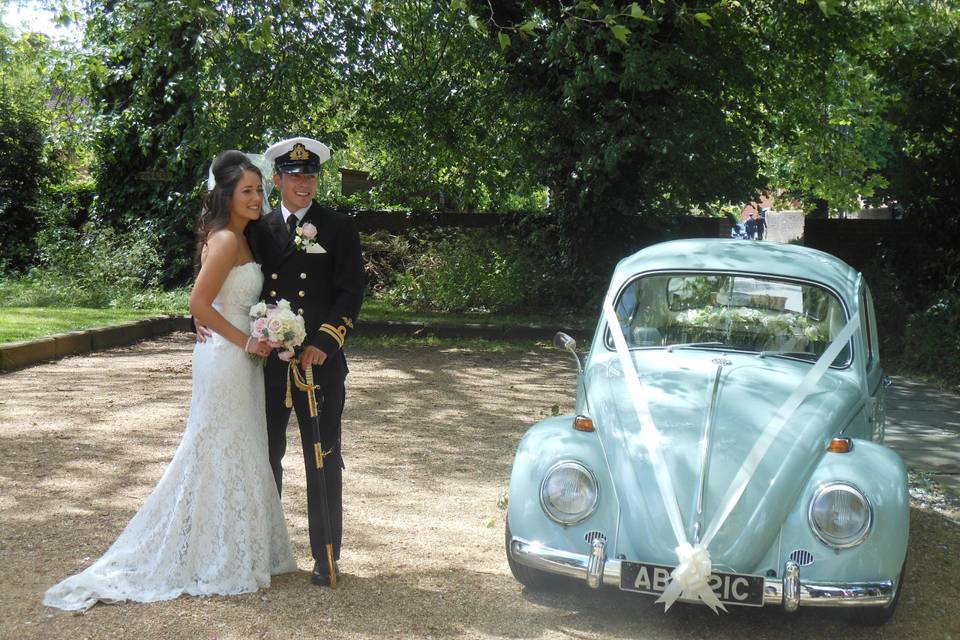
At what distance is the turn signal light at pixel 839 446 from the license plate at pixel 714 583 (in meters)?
0.85

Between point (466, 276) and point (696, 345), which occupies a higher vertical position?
point (466, 276)

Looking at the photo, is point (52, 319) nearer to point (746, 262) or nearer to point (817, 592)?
point (746, 262)

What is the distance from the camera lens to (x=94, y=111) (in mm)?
18062

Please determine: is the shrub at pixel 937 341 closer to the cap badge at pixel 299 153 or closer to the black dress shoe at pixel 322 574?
the black dress shoe at pixel 322 574

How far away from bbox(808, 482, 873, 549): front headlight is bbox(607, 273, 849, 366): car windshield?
135 centimetres

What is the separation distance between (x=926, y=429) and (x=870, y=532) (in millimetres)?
5593

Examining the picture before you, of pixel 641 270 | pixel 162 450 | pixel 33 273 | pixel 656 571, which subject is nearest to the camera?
pixel 656 571

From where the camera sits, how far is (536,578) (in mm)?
4855

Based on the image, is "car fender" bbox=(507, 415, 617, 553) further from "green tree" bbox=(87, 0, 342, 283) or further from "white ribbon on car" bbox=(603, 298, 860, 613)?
"green tree" bbox=(87, 0, 342, 283)

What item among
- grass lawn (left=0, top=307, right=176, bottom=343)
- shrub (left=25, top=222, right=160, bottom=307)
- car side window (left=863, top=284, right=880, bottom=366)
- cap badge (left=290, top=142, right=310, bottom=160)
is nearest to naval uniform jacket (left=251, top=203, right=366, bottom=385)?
cap badge (left=290, top=142, right=310, bottom=160)

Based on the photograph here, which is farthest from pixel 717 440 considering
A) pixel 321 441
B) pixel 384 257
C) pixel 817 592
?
pixel 384 257

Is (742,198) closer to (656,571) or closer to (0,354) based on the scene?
(0,354)

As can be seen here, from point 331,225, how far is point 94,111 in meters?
14.8

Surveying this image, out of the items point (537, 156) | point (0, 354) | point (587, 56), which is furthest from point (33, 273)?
point (587, 56)
